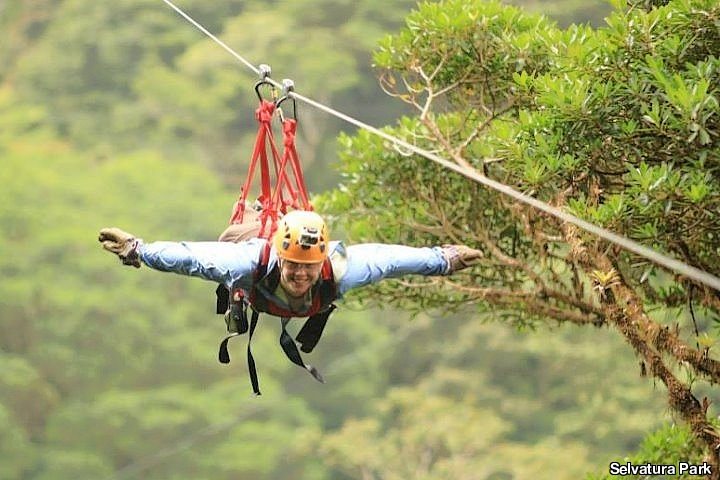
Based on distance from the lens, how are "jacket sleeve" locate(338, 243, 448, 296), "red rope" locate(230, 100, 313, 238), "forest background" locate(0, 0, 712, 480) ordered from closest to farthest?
"jacket sleeve" locate(338, 243, 448, 296) < "red rope" locate(230, 100, 313, 238) < "forest background" locate(0, 0, 712, 480)

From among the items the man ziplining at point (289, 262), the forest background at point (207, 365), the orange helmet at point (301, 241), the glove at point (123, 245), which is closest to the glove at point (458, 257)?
the man ziplining at point (289, 262)

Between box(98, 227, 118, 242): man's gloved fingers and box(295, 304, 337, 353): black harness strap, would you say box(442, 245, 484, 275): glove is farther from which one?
box(98, 227, 118, 242): man's gloved fingers

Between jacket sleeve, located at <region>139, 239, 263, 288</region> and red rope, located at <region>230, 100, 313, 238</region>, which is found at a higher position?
red rope, located at <region>230, 100, 313, 238</region>

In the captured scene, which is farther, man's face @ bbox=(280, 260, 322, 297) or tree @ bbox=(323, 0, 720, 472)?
tree @ bbox=(323, 0, 720, 472)

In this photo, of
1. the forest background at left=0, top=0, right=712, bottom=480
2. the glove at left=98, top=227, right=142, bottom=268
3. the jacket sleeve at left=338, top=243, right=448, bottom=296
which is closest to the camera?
the glove at left=98, top=227, right=142, bottom=268

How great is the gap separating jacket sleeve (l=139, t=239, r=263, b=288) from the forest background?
8.64 m

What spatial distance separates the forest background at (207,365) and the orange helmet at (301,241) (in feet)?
28.4

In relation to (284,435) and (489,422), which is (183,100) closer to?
(284,435)

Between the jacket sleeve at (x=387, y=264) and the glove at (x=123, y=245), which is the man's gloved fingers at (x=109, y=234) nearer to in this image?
the glove at (x=123, y=245)

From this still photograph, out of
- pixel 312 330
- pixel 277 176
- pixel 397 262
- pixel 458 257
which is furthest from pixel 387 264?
pixel 277 176

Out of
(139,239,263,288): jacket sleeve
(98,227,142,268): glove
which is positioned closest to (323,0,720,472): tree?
(139,239,263,288): jacket sleeve

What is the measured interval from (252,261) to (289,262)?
96 mm

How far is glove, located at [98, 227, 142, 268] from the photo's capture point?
262cm

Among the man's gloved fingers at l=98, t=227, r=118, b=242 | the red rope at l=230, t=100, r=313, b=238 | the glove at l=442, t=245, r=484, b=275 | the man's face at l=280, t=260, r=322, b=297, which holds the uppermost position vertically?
the red rope at l=230, t=100, r=313, b=238
